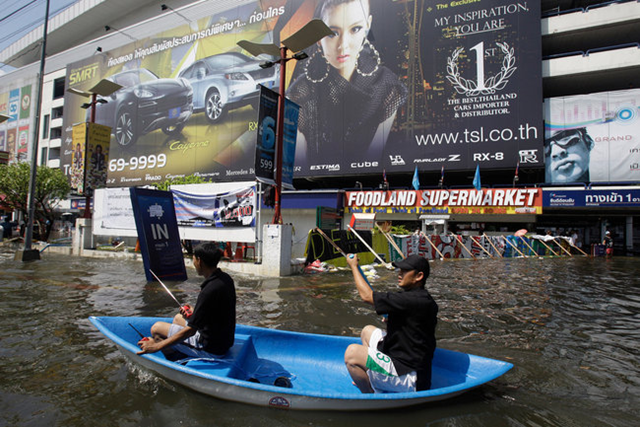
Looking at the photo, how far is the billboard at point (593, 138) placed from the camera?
23.6 metres

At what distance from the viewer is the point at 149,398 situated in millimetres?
3480

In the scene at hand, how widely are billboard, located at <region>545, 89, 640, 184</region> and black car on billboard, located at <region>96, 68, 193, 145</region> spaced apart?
3268cm

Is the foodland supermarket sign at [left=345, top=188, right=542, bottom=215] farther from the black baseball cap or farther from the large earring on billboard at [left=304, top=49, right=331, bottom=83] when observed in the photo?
the black baseball cap

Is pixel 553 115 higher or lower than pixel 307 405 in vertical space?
higher

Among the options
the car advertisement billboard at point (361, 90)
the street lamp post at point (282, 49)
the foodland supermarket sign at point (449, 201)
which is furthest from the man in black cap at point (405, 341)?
the car advertisement billboard at point (361, 90)

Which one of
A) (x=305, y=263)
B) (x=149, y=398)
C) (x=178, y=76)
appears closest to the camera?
(x=149, y=398)

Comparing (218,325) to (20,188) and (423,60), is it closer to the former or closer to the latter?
(20,188)

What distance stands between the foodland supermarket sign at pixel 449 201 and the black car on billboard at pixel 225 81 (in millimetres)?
14276

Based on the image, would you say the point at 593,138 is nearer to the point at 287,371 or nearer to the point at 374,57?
the point at 374,57

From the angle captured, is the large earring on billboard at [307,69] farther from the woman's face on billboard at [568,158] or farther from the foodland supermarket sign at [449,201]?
the woman's face on billboard at [568,158]

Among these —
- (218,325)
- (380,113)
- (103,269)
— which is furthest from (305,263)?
(380,113)

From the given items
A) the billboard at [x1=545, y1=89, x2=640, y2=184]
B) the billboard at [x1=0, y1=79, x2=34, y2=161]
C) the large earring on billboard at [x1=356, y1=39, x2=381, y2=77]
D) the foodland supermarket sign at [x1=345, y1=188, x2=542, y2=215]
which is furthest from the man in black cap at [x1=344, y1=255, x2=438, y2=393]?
the billboard at [x1=0, y1=79, x2=34, y2=161]

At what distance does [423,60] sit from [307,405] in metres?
29.1

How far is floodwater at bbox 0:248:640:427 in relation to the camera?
10.4 feet
